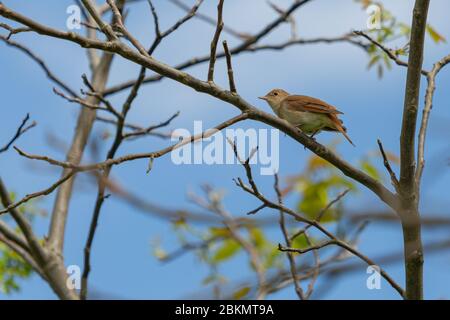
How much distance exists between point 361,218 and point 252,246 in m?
6.82

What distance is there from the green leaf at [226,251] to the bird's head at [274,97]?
5.53 ft

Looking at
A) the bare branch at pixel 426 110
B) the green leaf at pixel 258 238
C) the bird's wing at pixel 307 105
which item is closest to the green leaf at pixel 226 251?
the green leaf at pixel 258 238

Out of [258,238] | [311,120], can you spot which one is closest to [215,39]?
[311,120]

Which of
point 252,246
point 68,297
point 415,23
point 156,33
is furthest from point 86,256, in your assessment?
point 415,23

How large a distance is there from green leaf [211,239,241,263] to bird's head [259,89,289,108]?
1.68m

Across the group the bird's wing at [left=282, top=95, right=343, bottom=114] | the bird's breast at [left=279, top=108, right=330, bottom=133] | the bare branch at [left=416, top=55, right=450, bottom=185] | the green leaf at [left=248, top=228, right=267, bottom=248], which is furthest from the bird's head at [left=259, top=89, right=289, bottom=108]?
the bare branch at [left=416, top=55, right=450, bottom=185]

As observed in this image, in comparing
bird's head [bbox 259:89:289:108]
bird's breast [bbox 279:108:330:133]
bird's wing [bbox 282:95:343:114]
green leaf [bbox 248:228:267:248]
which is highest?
bird's head [bbox 259:89:289:108]

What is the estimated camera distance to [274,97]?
8.03 meters

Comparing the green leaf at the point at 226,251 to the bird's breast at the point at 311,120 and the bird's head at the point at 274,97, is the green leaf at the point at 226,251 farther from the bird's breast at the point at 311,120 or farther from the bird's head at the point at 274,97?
the bird's head at the point at 274,97

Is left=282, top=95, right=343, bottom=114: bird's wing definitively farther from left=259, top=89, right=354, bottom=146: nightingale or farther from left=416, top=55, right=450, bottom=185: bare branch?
left=416, top=55, right=450, bottom=185: bare branch

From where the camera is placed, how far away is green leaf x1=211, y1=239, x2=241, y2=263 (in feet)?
23.6

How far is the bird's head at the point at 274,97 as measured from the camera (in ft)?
26.0
